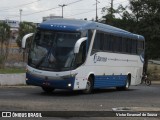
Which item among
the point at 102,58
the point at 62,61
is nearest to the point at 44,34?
the point at 62,61

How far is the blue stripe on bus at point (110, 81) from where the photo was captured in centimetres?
2687

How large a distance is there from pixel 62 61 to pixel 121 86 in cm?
930

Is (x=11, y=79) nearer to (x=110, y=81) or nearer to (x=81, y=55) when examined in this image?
(x=110, y=81)

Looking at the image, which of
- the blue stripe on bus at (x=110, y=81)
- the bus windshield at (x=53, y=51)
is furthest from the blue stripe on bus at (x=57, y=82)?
the blue stripe on bus at (x=110, y=81)

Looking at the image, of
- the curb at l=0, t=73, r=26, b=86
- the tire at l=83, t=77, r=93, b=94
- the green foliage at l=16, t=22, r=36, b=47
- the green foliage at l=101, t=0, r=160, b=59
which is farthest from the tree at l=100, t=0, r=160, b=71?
the tire at l=83, t=77, r=93, b=94

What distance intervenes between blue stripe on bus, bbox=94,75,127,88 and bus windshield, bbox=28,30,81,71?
3715 mm

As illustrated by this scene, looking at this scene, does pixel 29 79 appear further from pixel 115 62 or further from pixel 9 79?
pixel 9 79

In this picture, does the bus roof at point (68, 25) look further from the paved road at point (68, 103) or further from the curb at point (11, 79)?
the curb at point (11, 79)

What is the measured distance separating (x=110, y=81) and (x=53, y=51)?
21.8ft

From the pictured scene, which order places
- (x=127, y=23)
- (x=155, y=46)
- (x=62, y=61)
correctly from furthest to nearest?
(x=127, y=23)
(x=155, y=46)
(x=62, y=61)

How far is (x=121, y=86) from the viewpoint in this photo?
104 ft

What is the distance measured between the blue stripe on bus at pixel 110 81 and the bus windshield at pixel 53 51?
3.72 m

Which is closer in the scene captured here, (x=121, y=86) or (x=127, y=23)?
(x=121, y=86)

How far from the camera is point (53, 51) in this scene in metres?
23.2
